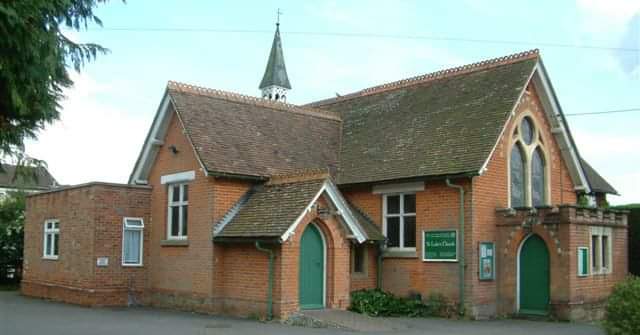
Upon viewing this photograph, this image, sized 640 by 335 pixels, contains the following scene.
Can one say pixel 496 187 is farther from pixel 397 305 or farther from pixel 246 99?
pixel 246 99

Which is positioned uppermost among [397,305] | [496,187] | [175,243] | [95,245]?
[496,187]

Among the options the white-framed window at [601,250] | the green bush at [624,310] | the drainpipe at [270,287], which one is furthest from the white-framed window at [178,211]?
the green bush at [624,310]

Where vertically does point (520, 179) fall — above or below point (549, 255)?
above

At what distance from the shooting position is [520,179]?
22.9m

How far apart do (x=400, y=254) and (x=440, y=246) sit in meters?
1.45

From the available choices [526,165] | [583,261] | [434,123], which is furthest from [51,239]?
[583,261]

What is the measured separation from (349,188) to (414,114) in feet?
11.4

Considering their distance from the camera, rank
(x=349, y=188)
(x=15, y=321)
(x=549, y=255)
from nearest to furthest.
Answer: (x=15, y=321) < (x=549, y=255) < (x=349, y=188)

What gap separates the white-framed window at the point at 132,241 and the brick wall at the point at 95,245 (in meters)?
0.15

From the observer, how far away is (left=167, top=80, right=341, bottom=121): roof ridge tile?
2394 cm

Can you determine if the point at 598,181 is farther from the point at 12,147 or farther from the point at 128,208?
the point at 12,147

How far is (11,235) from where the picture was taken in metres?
35.2

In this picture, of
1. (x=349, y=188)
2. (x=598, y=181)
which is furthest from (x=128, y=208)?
(x=598, y=181)

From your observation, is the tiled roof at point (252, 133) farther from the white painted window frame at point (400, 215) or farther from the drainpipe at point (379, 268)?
the drainpipe at point (379, 268)
